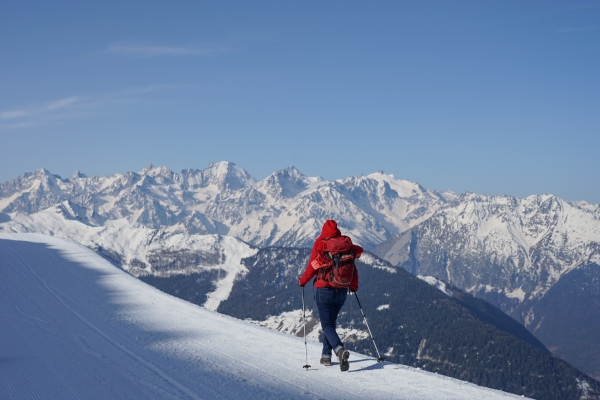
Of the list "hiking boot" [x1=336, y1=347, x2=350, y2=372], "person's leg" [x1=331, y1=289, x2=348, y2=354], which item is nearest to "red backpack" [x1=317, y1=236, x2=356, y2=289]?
"person's leg" [x1=331, y1=289, x2=348, y2=354]

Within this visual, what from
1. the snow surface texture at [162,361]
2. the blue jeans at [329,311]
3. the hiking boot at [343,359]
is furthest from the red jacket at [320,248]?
the snow surface texture at [162,361]

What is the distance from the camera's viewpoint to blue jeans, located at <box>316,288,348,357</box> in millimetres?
12594

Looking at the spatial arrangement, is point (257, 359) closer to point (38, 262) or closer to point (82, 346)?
point (82, 346)

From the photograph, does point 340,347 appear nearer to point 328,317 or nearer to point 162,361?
point 328,317

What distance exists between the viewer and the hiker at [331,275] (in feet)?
40.2

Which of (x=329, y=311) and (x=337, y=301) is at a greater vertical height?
(x=337, y=301)

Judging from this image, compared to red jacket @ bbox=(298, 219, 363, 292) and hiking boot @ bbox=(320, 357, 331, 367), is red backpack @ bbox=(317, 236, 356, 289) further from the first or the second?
hiking boot @ bbox=(320, 357, 331, 367)

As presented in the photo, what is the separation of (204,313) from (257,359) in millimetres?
8221

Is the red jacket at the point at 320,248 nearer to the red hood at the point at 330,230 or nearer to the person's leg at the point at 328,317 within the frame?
the red hood at the point at 330,230

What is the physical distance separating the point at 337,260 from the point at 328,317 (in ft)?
5.30

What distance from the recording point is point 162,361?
12.8 m

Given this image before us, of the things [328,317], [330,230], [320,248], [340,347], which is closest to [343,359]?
[340,347]

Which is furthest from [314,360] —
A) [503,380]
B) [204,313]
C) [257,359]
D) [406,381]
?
[503,380]

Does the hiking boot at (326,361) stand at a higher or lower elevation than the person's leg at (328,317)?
lower
